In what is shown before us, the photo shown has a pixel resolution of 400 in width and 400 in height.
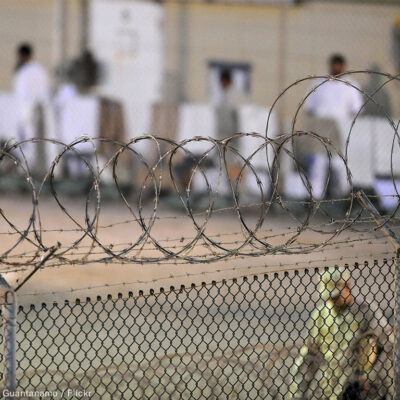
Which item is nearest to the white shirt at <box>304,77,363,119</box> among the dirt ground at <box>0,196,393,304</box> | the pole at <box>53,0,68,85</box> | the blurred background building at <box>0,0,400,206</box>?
the dirt ground at <box>0,196,393,304</box>

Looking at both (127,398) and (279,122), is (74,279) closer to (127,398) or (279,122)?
(127,398)

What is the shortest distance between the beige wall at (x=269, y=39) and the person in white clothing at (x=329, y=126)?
2277 mm

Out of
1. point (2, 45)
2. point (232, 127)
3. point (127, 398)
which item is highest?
point (2, 45)

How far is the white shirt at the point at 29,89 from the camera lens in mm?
14031

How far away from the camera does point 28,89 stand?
14188 mm

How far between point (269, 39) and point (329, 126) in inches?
130

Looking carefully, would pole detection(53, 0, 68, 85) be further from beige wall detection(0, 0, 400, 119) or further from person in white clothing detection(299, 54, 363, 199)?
person in white clothing detection(299, 54, 363, 199)

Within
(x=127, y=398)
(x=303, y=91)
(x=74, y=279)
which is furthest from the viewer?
(x=303, y=91)

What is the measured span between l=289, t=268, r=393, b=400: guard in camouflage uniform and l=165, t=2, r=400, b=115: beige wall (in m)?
9.69

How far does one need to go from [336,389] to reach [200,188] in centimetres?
762

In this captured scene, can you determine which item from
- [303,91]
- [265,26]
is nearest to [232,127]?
[303,91]

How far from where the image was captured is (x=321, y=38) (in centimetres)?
1595

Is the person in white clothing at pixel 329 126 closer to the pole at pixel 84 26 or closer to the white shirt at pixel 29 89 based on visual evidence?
the white shirt at pixel 29 89

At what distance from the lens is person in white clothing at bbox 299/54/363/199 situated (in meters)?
13.1
